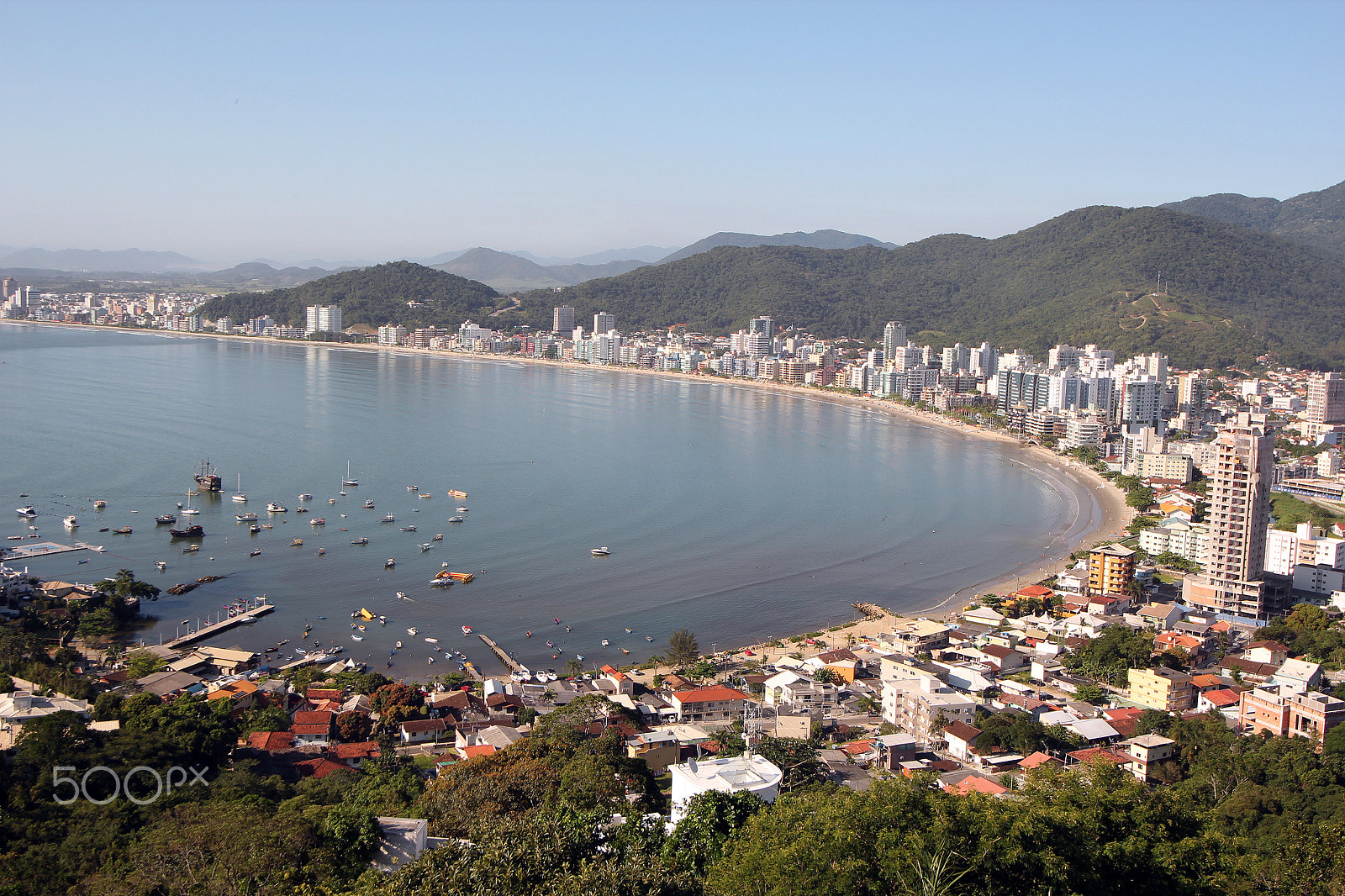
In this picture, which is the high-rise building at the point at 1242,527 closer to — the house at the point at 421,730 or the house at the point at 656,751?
the house at the point at 656,751

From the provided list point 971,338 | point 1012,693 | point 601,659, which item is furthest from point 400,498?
point 971,338

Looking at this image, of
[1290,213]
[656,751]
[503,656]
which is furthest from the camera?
[1290,213]

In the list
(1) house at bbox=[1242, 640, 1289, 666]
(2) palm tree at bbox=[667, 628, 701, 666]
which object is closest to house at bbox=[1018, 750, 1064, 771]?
(2) palm tree at bbox=[667, 628, 701, 666]

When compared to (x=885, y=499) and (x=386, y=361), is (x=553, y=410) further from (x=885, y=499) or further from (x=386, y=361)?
(x=386, y=361)

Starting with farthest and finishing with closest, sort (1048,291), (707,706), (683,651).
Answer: (1048,291)
(683,651)
(707,706)

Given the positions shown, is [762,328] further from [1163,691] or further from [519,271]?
[519,271]

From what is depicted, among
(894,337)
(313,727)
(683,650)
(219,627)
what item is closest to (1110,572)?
(683,650)

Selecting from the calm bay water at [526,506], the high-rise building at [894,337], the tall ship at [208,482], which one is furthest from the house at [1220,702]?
the high-rise building at [894,337]
